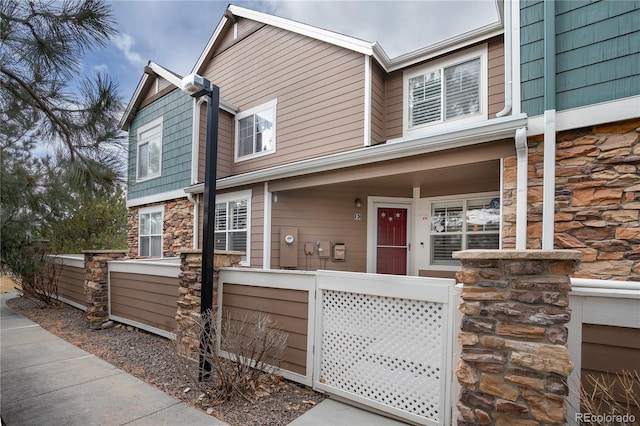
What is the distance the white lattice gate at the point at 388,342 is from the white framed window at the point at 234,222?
3706 mm

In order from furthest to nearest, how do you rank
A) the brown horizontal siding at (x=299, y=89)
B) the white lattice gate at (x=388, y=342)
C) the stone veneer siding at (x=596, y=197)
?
1. the brown horizontal siding at (x=299, y=89)
2. the stone veneer siding at (x=596, y=197)
3. the white lattice gate at (x=388, y=342)

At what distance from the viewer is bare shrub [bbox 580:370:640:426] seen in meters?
1.90

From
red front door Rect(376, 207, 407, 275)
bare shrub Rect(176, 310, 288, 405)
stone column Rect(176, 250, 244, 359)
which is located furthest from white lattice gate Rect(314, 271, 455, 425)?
red front door Rect(376, 207, 407, 275)

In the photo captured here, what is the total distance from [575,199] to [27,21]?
541cm

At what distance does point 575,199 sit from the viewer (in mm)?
3531

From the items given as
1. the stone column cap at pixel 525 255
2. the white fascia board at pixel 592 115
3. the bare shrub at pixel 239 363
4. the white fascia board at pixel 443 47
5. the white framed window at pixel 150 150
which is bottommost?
the bare shrub at pixel 239 363

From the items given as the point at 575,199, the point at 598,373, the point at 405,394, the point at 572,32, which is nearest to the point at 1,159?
the point at 405,394

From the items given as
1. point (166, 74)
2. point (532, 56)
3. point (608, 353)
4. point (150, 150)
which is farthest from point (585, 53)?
point (150, 150)

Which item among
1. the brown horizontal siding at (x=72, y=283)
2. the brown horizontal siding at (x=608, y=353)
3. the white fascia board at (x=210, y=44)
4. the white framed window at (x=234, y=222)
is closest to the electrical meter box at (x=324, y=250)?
the white framed window at (x=234, y=222)

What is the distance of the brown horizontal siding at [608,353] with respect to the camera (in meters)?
2.00

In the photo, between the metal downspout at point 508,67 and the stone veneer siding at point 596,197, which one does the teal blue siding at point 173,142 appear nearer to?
the metal downspout at point 508,67

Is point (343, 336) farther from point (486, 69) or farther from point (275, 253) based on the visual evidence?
point (486, 69)

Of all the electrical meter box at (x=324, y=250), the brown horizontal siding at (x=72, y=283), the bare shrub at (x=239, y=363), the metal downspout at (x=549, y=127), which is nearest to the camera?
the bare shrub at (x=239, y=363)

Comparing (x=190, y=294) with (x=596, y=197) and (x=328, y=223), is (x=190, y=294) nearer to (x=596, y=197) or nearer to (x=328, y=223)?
(x=328, y=223)
